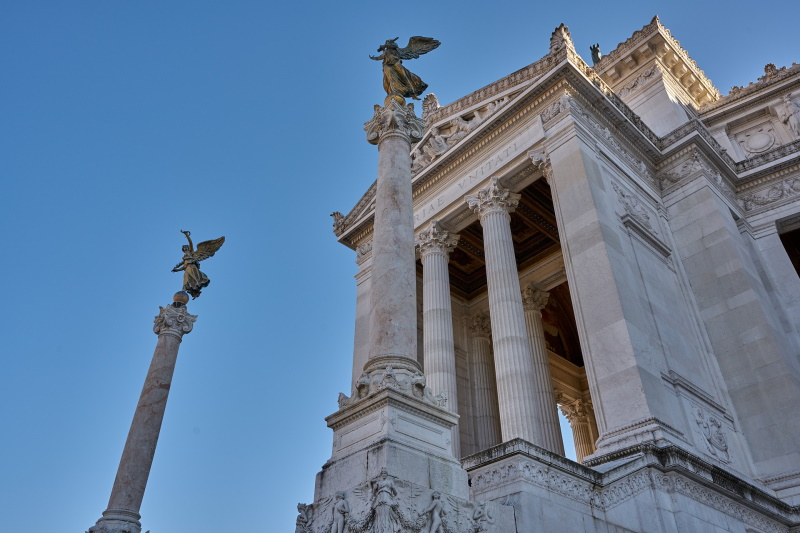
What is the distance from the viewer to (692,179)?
24.3 meters

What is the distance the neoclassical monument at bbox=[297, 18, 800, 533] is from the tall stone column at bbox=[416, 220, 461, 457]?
10 cm

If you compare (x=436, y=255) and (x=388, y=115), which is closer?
(x=388, y=115)

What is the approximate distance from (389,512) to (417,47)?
1128 cm

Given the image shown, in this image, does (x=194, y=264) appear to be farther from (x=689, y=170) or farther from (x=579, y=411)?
(x=579, y=411)

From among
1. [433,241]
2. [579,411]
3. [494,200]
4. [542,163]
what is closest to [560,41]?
[542,163]

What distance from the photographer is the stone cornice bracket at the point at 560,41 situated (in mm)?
22938

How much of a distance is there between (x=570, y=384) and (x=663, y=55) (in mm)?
18513

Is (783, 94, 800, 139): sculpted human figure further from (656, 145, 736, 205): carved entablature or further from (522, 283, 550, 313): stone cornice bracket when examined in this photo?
(522, 283, 550, 313): stone cornice bracket

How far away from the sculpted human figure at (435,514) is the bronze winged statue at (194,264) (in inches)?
745

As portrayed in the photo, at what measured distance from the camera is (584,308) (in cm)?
1795

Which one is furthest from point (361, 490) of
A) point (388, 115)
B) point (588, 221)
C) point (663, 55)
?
point (663, 55)

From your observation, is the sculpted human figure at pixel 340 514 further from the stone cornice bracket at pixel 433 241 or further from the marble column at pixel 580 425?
the marble column at pixel 580 425

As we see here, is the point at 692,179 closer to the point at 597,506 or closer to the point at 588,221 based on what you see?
the point at 588,221

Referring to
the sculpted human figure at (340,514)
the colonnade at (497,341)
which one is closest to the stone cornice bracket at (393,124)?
the sculpted human figure at (340,514)
